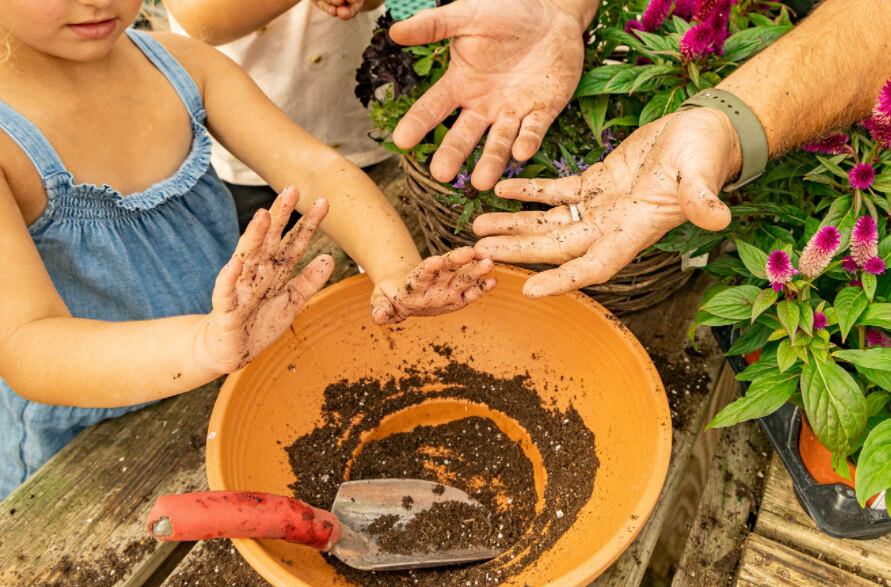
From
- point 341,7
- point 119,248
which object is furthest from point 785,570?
point 341,7

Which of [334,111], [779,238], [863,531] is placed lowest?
[863,531]

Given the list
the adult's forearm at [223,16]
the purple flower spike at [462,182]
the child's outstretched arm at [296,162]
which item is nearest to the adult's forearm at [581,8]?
the purple flower spike at [462,182]

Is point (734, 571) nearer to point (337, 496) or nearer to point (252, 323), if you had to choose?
point (337, 496)

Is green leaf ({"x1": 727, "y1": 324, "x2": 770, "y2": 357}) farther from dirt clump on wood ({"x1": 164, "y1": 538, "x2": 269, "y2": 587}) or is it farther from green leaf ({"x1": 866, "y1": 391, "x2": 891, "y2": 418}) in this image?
dirt clump on wood ({"x1": 164, "y1": 538, "x2": 269, "y2": 587})

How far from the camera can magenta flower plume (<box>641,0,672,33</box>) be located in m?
1.04

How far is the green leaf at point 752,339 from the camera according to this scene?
3.00 ft

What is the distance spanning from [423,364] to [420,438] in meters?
0.14

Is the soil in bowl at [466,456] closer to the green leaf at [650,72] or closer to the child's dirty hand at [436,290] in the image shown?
the child's dirty hand at [436,290]

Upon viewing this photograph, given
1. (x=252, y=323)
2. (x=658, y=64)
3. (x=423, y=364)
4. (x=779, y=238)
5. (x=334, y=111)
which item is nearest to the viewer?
(x=252, y=323)

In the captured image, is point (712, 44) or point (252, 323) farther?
point (712, 44)

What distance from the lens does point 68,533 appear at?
3.02 ft

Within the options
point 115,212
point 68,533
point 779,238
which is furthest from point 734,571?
point 115,212

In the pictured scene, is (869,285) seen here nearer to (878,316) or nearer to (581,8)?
(878,316)

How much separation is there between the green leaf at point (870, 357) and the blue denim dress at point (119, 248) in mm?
1132
